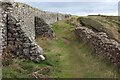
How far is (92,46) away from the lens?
2659cm

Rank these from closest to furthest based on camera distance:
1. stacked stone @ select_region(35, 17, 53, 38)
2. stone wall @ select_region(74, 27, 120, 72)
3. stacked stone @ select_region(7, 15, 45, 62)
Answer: stone wall @ select_region(74, 27, 120, 72) < stacked stone @ select_region(7, 15, 45, 62) < stacked stone @ select_region(35, 17, 53, 38)

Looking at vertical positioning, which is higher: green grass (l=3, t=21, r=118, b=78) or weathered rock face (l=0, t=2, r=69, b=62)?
weathered rock face (l=0, t=2, r=69, b=62)

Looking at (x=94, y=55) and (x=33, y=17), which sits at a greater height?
(x=33, y=17)

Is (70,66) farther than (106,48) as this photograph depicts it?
No

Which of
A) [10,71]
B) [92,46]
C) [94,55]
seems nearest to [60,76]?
[10,71]

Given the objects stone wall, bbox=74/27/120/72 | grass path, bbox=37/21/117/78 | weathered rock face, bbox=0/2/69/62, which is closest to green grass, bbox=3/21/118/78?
grass path, bbox=37/21/117/78

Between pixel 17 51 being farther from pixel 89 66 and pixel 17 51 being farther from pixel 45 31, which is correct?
pixel 45 31

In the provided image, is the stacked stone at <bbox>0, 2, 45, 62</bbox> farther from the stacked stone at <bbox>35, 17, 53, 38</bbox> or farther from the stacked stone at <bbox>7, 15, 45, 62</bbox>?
the stacked stone at <bbox>35, 17, 53, 38</bbox>

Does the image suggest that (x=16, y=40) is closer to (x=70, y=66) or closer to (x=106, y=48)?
(x=70, y=66)

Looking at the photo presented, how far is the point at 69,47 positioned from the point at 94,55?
18.4 feet

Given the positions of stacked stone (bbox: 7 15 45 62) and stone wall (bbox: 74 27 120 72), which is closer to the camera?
stone wall (bbox: 74 27 120 72)

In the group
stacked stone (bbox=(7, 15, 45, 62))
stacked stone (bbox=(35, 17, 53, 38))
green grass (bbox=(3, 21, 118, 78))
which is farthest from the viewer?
stacked stone (bbox=(35, 17, 53, 38))

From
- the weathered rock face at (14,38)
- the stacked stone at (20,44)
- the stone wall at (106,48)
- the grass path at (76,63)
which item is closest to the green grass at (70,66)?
the grass path at (76,63)

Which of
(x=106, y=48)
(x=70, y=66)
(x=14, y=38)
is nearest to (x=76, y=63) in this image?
(x=70, y=66)
